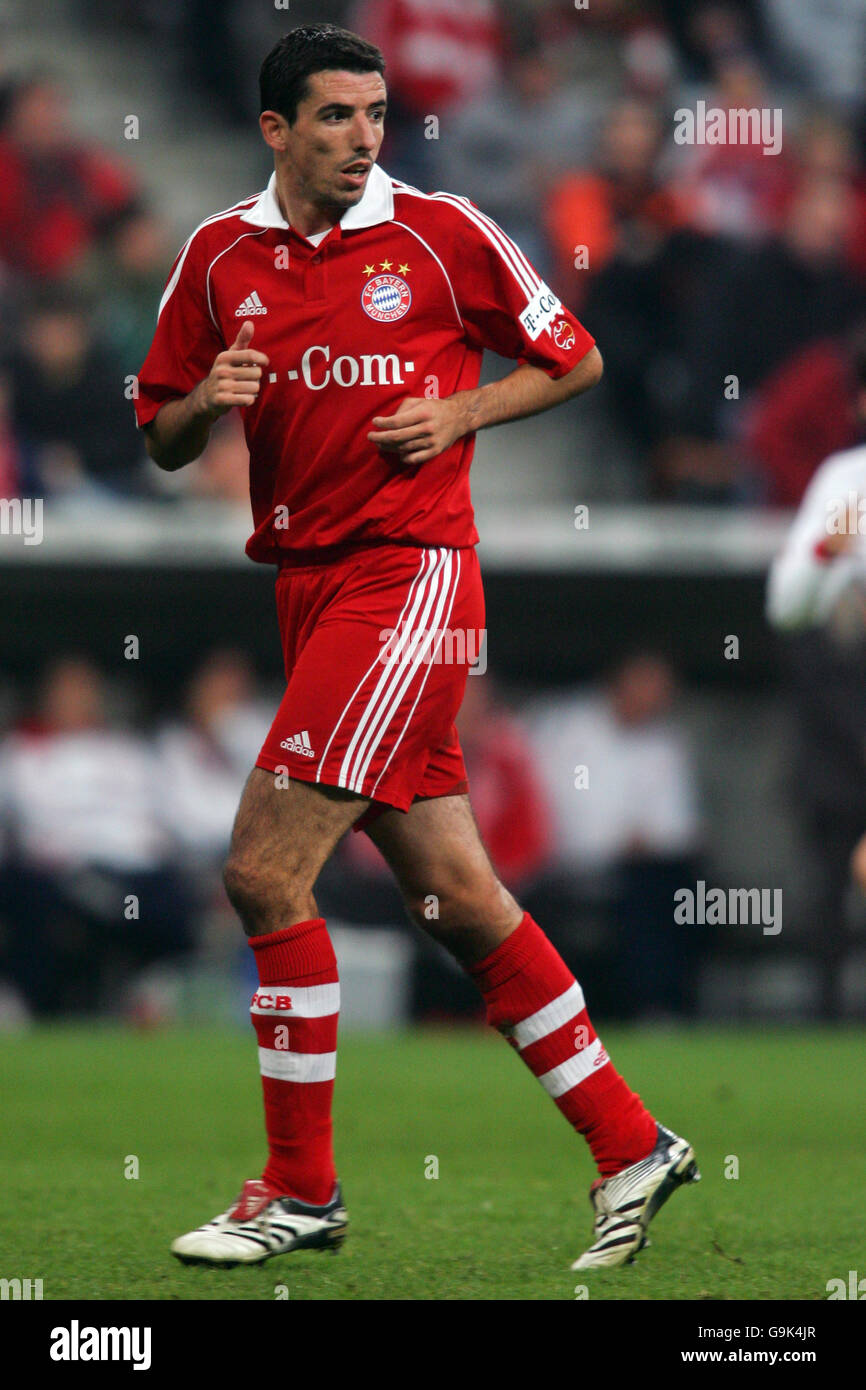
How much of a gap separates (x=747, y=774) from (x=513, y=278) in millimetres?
8414

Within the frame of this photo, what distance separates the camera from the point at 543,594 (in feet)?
36.3

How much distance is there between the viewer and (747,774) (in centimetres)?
1230

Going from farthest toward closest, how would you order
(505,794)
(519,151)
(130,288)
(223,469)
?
(519,151) → (130,288) → (223,469) → (505,794)

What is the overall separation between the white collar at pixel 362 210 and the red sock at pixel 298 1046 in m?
1.39

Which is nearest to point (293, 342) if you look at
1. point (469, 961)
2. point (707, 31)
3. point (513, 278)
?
point (513, 278)

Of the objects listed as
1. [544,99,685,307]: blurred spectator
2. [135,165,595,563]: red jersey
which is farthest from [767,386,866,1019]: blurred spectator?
[135,165,595,563]: red jersey

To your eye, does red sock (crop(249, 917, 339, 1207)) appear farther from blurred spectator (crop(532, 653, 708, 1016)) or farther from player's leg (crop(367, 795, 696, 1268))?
blurred spectator (crop(532, 653, 708, 1016))

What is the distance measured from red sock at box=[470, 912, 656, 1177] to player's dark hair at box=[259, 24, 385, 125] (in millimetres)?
1723

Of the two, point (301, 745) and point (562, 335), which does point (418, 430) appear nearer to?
point (562, 335)

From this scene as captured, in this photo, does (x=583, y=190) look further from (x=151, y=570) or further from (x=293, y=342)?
(x=293, y=342)

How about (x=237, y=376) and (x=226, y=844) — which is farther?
(x=226, y=844)

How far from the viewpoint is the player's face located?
411 cm

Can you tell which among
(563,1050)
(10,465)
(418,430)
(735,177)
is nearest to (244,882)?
(563,1050)

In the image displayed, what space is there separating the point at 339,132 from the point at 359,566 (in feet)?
2.77
